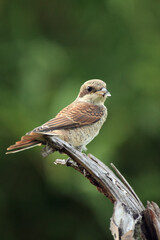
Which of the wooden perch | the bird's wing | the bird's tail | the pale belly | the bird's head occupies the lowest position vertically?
the wooden perch

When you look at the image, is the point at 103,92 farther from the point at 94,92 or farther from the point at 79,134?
the point at 79,134

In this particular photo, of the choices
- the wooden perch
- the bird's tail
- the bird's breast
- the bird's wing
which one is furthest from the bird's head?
the bird's tail

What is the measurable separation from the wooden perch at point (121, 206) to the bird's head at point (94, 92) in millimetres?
1428

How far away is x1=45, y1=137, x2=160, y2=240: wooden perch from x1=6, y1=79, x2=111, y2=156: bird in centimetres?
20

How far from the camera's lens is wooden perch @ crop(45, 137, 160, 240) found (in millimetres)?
3208

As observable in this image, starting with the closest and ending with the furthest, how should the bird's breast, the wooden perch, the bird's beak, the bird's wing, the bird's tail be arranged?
the wooden perch, the bird's tail, the bird's wing, the bird's breast, the bird's beak

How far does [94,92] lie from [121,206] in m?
2.05

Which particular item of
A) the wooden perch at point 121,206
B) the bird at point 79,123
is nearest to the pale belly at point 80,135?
the bird at point 79,123

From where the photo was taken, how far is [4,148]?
711cm

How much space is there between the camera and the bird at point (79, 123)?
3.67 m

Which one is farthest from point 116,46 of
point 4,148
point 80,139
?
point 80,139

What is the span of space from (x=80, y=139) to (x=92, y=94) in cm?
81

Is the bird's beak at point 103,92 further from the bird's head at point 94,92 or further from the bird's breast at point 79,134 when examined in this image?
the bird's breast at point 79,134

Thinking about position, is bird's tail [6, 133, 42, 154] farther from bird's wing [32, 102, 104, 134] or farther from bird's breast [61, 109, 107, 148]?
bird's breast [61, 109, 107, 148]
